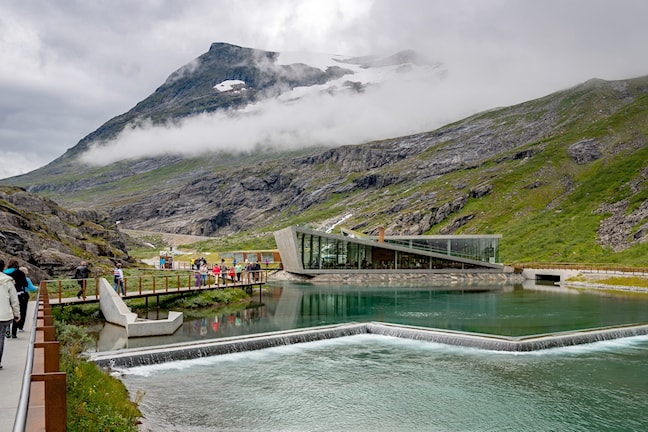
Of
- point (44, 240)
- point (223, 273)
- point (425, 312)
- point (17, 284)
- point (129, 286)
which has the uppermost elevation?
point (44, 240)

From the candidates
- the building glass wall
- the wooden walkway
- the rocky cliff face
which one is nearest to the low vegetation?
the wooden walkway

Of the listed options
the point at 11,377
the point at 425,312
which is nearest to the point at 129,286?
the point at 425,312

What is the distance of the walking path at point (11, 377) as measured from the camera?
9.18 meters

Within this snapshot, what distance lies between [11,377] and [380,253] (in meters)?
69.9

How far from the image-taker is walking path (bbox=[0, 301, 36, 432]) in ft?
30.1

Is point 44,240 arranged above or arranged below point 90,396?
above

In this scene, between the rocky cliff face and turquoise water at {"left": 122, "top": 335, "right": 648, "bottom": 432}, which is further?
the rocky cliff face

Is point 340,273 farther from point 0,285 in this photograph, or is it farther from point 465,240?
point 0,285

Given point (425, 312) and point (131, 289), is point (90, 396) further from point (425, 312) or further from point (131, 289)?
point (425, 312)

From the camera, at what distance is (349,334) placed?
3375cm

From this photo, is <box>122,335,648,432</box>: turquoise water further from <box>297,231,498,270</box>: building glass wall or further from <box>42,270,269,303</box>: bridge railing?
<box>297,231,498,270</box>: building glass wall

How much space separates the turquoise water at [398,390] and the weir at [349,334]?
0.67 m

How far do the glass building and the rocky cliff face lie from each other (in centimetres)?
2304

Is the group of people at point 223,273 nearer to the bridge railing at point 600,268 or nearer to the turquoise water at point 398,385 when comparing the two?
the turquoise water at point 398,385
